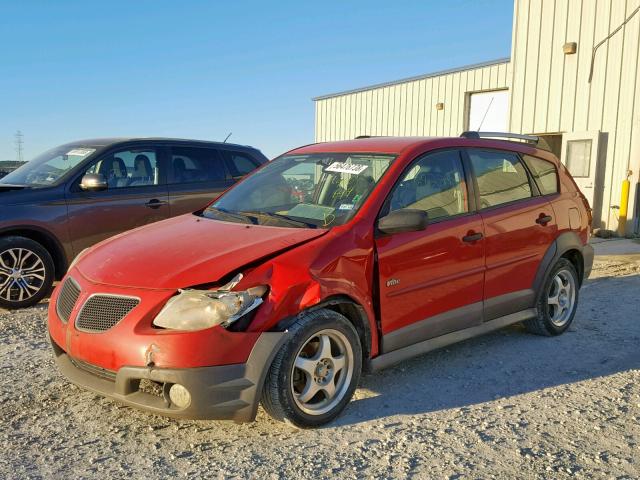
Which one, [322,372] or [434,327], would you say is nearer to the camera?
[322,372]

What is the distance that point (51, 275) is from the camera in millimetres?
6137

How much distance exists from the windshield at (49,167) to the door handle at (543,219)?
4602mm

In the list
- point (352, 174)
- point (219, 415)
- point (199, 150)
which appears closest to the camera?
point (219, 415)

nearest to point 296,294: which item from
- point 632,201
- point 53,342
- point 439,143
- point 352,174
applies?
point 352,174

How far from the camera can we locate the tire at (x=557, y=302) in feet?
17.1

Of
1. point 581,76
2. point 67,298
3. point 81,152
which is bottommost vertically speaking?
point 67,298

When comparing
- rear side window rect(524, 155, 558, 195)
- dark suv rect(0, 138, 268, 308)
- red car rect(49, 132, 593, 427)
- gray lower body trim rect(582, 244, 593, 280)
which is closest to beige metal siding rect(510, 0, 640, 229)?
gray lower body trim rect(582, 244, 593, 280)

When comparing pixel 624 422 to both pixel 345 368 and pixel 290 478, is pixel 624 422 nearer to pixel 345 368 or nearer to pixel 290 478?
pixel 345 368

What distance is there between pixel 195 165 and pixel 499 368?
14.4ft

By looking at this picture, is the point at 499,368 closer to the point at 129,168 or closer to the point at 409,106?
the point at 129,168

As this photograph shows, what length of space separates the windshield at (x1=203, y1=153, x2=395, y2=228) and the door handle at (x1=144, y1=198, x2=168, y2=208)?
2.29 m

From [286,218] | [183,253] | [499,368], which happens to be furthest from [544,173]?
[183,253]

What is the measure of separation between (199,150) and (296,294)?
4520 millimetres

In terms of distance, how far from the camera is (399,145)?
4.40m
